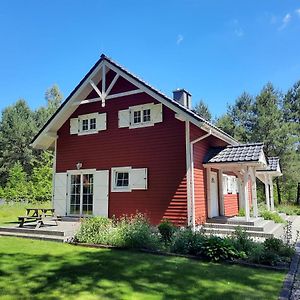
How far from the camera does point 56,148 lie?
14.7m

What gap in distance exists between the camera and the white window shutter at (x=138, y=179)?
1191 centimetres

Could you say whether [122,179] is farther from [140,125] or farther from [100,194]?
[140,125]

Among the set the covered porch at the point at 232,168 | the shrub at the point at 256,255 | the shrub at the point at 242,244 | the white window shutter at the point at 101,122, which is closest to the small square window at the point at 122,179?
the white window shutter at the point at 101,122

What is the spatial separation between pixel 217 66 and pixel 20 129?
114 feet

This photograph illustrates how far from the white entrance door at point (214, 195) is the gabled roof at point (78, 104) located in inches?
70.4

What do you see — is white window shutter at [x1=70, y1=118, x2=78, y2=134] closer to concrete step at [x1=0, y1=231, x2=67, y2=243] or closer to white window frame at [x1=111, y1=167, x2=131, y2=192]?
white window frame at [x1=111, y1=167, x2=131, y2=192]

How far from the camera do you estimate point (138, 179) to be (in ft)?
39.6

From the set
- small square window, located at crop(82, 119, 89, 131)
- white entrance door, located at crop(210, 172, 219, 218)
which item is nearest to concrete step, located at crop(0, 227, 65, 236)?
small square window, located at crop(82, 119, 89, 131)

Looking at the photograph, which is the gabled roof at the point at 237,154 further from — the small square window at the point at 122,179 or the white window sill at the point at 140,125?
the small square window at the point at 122,179

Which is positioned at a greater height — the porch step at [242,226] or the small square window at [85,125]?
the small square window at [85,125]

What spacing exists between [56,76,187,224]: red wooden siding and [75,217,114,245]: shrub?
2787 millimetres

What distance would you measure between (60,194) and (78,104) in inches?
166

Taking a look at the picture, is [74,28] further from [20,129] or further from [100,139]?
[20,129]

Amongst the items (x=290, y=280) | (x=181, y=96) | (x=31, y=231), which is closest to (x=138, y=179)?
(x=31, y=231)
